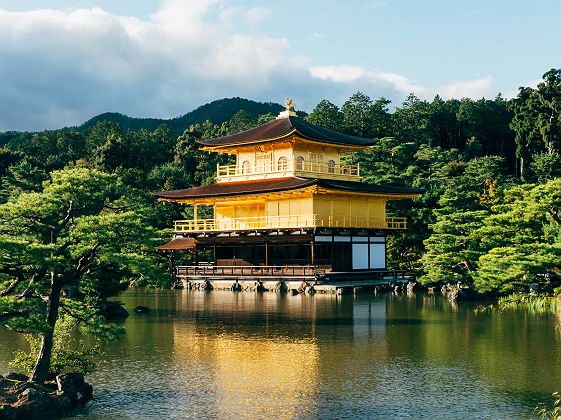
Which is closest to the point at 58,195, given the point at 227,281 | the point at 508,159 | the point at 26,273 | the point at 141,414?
the point at 26,273

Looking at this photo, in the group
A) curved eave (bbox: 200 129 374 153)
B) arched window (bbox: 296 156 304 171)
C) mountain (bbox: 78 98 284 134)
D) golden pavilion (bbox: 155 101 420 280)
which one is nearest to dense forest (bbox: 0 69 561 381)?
golden pavilion (bbox: 155 101 420 280)

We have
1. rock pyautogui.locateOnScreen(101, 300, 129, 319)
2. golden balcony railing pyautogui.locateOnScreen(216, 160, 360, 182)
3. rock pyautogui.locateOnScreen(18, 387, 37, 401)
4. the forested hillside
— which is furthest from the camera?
golden balcony railing pyautogui.locateOnScreen(216, 160, 360, 182)

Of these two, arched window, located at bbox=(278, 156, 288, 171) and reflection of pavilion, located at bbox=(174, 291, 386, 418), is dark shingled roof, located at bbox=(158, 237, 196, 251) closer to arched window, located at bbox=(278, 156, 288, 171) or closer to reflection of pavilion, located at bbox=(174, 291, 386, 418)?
arched window, located at bbox=(278, 156, 288, 171)

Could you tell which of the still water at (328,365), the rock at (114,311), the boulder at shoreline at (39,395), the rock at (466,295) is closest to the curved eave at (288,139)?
the rock at (466,295)

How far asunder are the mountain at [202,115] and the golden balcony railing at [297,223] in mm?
117360

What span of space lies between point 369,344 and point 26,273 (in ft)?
39.0

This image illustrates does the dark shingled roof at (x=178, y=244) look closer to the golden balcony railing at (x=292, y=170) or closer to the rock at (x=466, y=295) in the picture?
the golden balcony railing at (x=292, y=170)

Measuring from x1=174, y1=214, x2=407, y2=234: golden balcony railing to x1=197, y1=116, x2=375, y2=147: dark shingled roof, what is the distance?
5.36 metres

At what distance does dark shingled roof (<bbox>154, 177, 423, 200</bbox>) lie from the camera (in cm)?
4662

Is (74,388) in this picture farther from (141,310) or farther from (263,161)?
(263,161)

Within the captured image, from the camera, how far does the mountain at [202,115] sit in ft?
561

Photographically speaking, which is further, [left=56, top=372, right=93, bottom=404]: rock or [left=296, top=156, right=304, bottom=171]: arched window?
[left=296, top=156, right=304, bottom=171]: arched window

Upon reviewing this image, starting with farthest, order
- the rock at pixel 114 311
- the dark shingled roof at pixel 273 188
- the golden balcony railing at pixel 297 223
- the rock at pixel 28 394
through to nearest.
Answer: the golden balcony railing at pixel 297 223
the dark shingled roof at pixel 273 188
the rock at pixel 114 311
the rock at pixel 28 394

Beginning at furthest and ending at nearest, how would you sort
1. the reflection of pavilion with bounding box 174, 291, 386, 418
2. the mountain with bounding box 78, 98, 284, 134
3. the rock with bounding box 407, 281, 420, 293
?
the mountain with bounding box 78, 98, 284, 134 < the rock with bounding box 407, 281, 420, 293 < the reflection of pavilion with bounding box 174, 291, 386, 418
